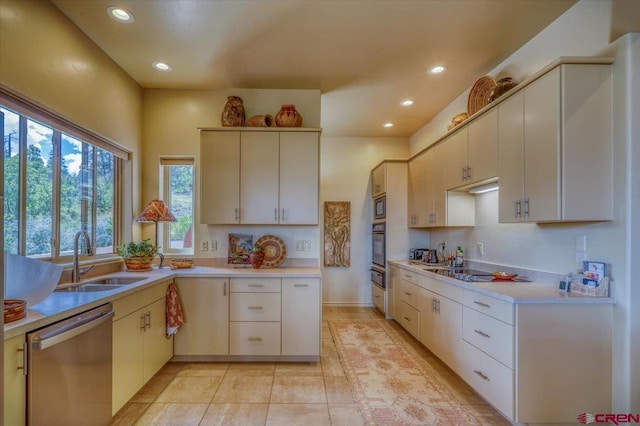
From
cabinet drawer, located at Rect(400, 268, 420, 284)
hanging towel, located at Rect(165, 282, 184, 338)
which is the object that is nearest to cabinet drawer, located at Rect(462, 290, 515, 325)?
cabinet drawer, located at Rect(400, 268, 420, 284)

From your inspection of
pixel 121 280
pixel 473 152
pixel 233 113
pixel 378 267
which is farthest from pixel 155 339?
pixel 473 152

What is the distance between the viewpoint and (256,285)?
2846mm

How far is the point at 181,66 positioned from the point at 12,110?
4.68 ft

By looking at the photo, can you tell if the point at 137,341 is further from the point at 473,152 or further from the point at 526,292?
the point at 473,152

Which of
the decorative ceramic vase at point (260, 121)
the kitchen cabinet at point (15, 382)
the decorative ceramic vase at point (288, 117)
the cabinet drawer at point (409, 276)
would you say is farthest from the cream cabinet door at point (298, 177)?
the kitchen cabinet at point (15, 382)

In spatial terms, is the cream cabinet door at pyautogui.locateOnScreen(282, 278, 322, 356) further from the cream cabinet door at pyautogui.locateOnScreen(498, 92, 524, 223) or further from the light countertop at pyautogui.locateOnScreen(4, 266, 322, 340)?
the cream cabinet door at pyautogui.locateOnScreen(498, 92, 524, 223)

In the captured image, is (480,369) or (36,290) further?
(480,369)

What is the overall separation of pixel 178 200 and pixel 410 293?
2890mm

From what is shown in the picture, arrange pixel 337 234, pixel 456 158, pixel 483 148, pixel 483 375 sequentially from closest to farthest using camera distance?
pixel 483 375 → pixel 483 148 → pixel 456 158 → pixel 337 234

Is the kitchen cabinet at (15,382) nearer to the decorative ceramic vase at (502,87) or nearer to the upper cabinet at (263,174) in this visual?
the upper cabinet at (263,174)

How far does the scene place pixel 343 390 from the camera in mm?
2449

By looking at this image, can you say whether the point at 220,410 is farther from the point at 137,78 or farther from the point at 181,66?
the point at 137,78

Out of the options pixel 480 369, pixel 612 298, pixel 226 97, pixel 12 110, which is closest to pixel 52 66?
pixel 12 110

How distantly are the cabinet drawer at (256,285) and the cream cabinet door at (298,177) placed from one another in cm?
64
